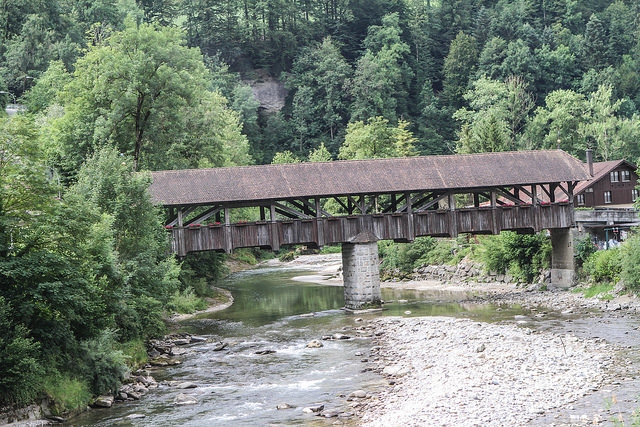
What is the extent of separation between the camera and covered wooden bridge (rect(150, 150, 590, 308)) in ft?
112

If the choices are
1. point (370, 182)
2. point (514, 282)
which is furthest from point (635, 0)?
point (370, 182)

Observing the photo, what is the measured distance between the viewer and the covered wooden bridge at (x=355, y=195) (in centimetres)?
3406

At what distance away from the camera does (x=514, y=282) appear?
135 ft

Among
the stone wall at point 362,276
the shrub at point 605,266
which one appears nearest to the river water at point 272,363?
the stone wall at point 362,276

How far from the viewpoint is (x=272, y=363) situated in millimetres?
24703

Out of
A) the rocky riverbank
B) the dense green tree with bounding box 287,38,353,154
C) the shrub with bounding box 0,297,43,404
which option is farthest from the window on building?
the shrub with bounding box 0,297,43,404

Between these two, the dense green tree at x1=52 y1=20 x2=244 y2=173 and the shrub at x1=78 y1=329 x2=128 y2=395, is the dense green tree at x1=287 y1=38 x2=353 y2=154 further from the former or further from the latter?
the shrub at x1=78 y1=329 x2=128 y2=395

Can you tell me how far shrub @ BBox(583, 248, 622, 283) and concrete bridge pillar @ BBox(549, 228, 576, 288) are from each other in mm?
1268

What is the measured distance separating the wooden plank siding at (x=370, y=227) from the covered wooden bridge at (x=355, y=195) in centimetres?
4

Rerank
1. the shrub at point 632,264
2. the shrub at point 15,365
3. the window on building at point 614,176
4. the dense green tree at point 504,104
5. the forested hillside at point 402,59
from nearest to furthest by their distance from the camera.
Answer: the shrub at point 15,365 → the shrub at point 632,264 → the window on building at point 614,176 → the forested hillside at point 402,59 → the dense green tree at point 504,104

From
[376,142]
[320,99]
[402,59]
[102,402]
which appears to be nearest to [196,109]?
[376,142]

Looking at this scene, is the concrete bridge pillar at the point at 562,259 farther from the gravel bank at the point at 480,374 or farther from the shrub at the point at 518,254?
the gravel bank at the point at 480,374

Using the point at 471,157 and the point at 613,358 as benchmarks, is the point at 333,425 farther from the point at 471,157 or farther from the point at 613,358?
the point at 471,157

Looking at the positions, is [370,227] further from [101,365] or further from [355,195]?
[101,365]
